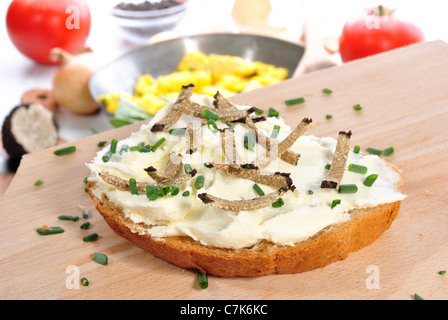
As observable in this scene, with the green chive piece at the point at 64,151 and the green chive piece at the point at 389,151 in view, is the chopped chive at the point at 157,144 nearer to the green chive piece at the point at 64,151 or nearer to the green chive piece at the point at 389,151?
the green chive piece at the point at 64,151

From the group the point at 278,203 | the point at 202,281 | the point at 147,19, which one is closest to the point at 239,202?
the point at 278,203

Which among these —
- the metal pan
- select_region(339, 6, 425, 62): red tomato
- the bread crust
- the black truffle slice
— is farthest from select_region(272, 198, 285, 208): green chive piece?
select_region(339, 6, 425, 62): red tomato

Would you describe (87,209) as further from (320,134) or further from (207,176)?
(320,134)

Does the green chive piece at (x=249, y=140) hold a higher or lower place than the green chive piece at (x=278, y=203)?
higher

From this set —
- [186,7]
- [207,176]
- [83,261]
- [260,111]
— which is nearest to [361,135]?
[260,111]

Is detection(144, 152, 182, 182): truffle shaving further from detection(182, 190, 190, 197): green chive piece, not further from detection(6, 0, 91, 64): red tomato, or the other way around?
detection(6, 0, 91, 64): red tomato

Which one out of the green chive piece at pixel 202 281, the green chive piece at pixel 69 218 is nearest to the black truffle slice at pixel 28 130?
the green chive piece at pixel 69 218
